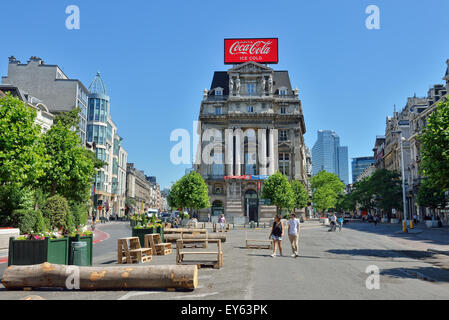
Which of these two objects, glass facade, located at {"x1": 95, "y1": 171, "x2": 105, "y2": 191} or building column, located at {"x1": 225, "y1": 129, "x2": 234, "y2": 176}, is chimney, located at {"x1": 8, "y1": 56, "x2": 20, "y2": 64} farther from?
building column, located at {"x1": 225, "y1": 129, "x2": 234, "y2": 176}

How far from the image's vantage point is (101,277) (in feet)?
30.4

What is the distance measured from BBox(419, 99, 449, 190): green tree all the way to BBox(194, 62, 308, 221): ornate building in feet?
161

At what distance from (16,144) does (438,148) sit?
20.1 m

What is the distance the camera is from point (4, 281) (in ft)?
31.3

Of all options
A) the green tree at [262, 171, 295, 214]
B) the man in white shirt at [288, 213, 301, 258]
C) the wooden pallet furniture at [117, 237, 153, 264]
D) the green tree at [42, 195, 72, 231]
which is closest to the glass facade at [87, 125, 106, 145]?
the green tree at [262, 171, 295, 214]

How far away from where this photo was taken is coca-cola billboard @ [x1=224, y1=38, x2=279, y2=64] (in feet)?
225

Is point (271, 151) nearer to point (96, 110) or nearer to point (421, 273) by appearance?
point (96, 110)

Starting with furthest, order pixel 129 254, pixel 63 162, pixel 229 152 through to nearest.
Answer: pixel 229 152 < pixel 63 162 < pixel 129 254

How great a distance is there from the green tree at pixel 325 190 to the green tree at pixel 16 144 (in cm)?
8656

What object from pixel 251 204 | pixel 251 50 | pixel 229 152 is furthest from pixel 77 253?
pixel 251 50

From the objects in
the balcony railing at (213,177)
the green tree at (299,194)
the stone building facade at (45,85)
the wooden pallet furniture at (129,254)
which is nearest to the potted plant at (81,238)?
the wooden pallet furniture at (129,254)
